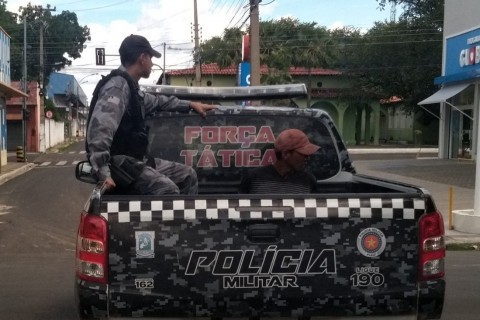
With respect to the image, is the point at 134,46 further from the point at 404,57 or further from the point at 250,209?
the point at 404,57

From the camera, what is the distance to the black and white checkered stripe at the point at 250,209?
3.35 metres

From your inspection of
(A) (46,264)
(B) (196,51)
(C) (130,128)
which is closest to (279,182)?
(C) (130,128)

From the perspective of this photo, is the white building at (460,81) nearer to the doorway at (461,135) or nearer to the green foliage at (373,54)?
the doorway at (461,135)

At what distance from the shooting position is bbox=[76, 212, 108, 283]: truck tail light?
132 inches

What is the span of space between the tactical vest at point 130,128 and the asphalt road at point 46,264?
2446mm

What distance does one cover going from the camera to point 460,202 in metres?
15.3

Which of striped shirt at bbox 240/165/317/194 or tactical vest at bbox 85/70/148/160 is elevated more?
tactical vest at bbox 85/70/148/160

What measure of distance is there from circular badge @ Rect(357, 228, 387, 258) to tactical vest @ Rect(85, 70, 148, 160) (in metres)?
1.61

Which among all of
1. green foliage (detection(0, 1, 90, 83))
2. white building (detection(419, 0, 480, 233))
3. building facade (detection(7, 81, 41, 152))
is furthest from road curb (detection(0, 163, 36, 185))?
green foliage (detection(0, 1, 90, 83))

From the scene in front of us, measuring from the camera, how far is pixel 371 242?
11.3 feet

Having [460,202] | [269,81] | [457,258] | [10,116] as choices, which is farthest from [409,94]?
[457,258]

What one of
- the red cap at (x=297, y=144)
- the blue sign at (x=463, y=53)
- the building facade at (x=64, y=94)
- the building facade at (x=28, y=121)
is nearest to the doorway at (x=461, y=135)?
the blue sign at (x=463, y=53)

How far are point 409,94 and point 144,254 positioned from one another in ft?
144

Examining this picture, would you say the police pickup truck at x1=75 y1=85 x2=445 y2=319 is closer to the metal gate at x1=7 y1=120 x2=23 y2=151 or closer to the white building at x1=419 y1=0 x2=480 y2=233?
the white building at x1=419 y1=0 x2=480 y2=233
